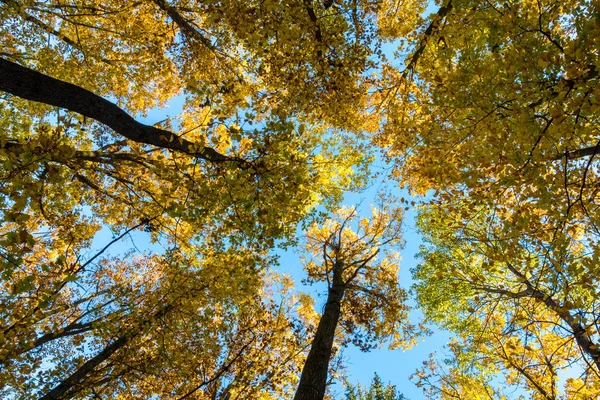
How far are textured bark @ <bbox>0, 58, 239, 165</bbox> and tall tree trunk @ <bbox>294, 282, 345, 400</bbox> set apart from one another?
4339 mm

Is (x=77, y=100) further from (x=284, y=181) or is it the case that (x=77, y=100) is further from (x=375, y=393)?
(x=375, y=393)

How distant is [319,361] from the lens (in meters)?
6.63

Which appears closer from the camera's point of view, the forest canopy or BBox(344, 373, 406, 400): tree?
the forest canopy

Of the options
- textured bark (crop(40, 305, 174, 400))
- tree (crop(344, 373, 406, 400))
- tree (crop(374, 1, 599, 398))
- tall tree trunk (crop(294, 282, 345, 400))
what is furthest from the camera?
tree (crop(344, 373, 406, 400))

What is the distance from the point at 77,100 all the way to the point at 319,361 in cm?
603

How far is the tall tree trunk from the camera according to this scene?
19.9 ft

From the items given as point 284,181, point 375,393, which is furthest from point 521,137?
point 375,393

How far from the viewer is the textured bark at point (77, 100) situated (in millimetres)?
3670

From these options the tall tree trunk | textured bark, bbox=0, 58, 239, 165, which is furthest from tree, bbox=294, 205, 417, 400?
textured bark, bbox=0, 58, 239, 165

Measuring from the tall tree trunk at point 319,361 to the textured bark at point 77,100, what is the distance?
14.2ft

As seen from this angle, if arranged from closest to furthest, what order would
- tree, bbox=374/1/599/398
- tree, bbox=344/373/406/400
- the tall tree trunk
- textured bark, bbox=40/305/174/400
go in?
tree, bbox=374/1/599/398, textured bark, bbox=40/305/174/400, the tall tree trunk, tree, bbox=344/373/406/400

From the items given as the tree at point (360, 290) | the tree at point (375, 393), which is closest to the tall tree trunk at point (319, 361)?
the tree at point (360, 290)

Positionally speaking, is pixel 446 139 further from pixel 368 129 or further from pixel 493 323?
pixel 493 323

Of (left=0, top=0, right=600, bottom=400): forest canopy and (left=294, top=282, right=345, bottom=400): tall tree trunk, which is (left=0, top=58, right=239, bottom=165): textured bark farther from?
(left=294, top=282, right=345, bottom=400): tall tree trunk
